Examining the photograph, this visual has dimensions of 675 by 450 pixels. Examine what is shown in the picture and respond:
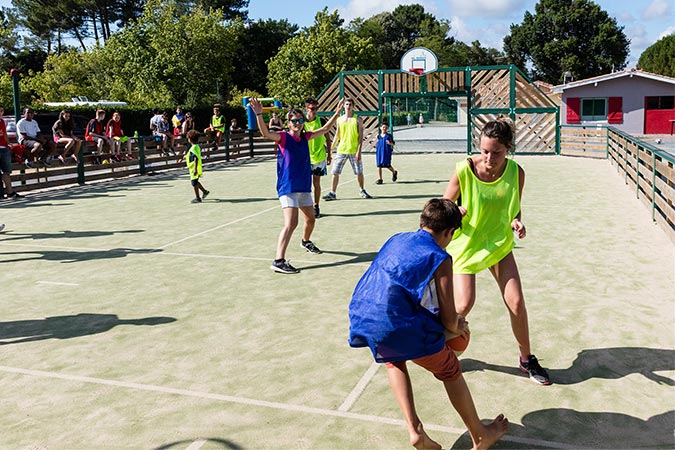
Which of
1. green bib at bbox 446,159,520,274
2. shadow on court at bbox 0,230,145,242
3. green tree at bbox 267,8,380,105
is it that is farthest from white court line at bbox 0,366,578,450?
green tree at bbox 267,8,380,105

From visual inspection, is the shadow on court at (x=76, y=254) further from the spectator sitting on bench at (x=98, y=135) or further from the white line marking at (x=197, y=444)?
the spectator sitting on bench at (x=98, y=135)

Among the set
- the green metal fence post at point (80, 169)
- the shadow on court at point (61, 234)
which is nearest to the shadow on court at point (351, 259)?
the shadow on court at point (61, 234)

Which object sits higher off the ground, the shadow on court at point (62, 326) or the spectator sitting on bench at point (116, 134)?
the spectator sitting on bench at point (116, 134)

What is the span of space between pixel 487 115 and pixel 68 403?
25865 millimetres

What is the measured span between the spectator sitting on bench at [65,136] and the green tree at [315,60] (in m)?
31.7

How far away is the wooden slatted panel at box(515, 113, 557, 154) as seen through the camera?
89.0 feet

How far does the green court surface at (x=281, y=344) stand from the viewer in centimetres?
427

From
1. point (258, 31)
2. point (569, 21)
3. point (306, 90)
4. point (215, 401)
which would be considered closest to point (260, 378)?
point (215, 401)

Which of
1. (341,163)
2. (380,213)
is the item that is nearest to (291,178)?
(380,213)

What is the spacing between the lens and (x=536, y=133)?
27.4 metres

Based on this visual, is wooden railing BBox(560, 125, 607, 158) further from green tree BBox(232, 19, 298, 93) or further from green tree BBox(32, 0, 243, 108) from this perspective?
green tree BBox(232, 19, 298, 93)

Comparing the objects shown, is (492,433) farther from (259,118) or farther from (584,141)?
(584,141)

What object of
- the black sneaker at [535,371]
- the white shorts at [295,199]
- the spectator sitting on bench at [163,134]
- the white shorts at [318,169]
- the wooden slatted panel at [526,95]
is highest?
the wooden slatted panel at [526,95]

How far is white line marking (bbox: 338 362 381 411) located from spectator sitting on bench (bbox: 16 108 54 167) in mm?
15846
